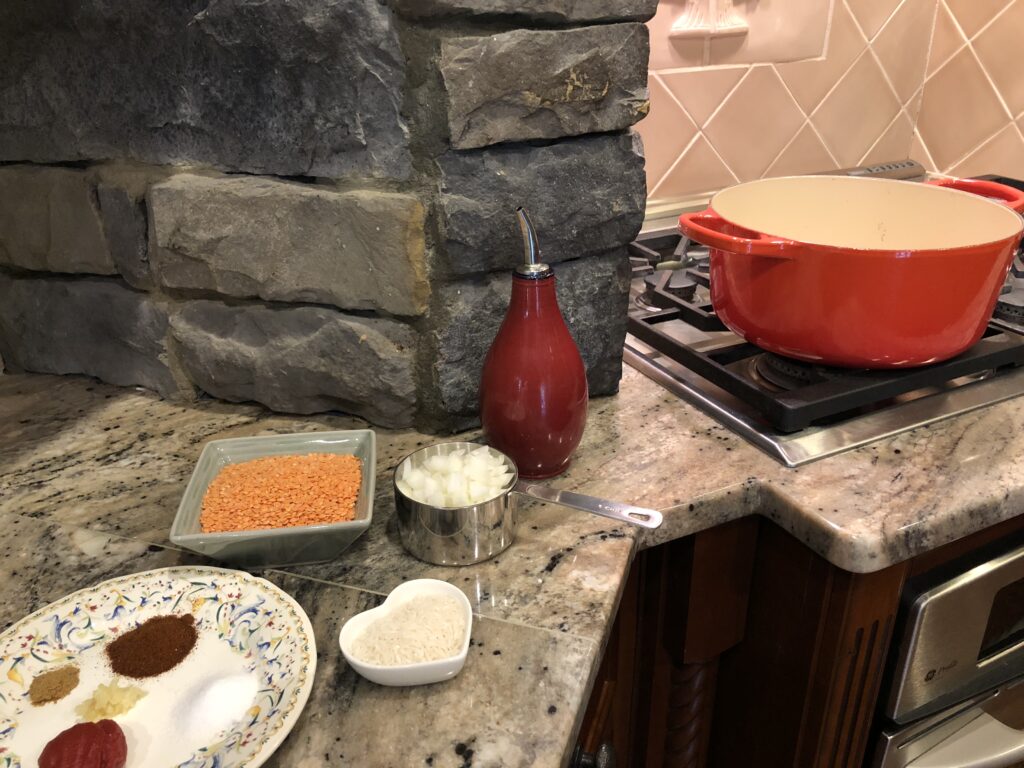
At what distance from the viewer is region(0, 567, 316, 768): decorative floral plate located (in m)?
0.55

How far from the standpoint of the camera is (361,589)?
0.68 meters

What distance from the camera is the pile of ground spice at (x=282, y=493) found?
0.70 m

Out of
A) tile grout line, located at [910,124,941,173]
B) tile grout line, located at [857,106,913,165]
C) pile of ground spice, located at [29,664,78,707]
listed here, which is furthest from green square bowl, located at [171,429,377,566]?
tile grout line, located at [910,124,941,173]

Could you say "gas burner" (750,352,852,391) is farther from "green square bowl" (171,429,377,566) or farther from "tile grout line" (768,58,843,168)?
"tile grout line" (768,58,843,168)

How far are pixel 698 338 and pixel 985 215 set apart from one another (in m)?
0.36

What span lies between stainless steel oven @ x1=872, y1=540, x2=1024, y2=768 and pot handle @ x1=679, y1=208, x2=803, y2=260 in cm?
36

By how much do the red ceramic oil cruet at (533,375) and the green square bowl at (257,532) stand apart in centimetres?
14

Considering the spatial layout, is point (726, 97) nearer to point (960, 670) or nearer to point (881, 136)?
point (881, 136)

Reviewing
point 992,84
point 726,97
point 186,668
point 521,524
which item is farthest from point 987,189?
point 186,668

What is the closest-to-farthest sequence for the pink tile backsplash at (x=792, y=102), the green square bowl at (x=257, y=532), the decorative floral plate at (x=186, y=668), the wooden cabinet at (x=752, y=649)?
the decorative floral plate at (x=186, y=668)
the green square bowl at (x=257, y=532)
the wooden cabinet at (x=752, y=649)
the pink tile backsplash at (x=792, y=102)

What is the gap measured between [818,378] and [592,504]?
336 mm

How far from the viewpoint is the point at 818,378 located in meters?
0.92

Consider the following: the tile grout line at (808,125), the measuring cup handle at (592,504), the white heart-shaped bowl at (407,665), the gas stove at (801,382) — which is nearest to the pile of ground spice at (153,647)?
the white heart-shaped bowl at (407,665)

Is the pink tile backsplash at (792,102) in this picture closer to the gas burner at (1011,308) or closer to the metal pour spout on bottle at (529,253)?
the gas burner at (1011,308)
